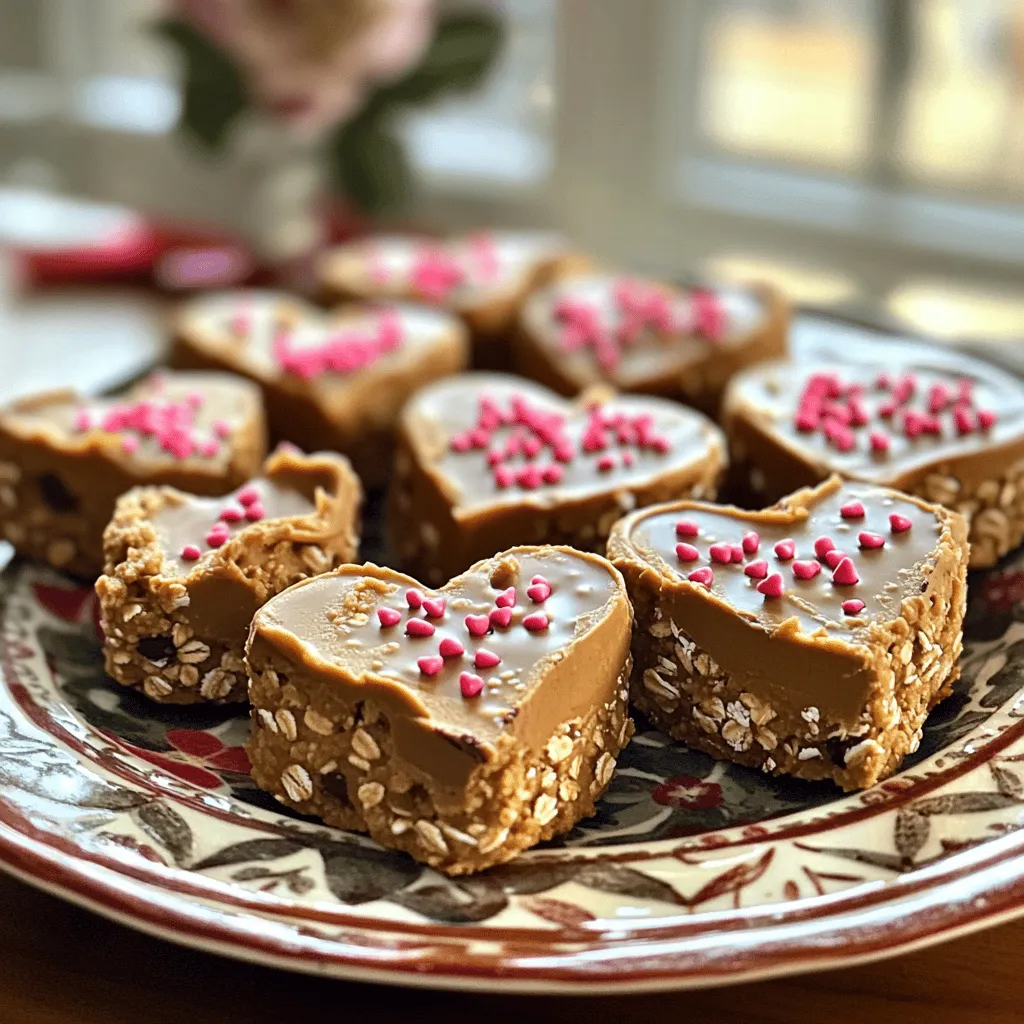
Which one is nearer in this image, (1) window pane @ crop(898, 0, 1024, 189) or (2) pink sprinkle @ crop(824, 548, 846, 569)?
(2) pink sprinkle @ crop(824, 548, 846, 569)

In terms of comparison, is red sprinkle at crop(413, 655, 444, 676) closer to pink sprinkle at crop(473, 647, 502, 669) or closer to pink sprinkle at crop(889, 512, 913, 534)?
pink sprinkle at crop(473, 647, 502, 669)

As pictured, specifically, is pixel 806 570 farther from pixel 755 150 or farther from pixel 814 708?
pixel 755 150

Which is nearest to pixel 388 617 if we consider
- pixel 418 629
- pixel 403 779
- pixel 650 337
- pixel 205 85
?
pixel 418 629

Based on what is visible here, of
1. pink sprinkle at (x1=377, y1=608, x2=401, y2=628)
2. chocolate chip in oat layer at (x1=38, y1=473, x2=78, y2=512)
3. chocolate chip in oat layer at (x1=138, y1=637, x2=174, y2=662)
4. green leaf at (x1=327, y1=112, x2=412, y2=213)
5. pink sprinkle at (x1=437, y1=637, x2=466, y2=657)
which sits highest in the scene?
green leaf at (x1=327, y1=112, x2=412, y2=213)

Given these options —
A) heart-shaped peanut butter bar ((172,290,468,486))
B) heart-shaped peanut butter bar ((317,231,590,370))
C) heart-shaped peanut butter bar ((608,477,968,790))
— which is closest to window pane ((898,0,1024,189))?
heart-shaped peanut butter bar ((317,231,590,370))

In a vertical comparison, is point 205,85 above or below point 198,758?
above

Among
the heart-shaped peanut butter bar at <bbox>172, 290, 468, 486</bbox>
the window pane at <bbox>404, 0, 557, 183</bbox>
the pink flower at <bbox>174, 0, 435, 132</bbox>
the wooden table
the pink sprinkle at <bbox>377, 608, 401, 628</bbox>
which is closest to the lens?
the wooden table
